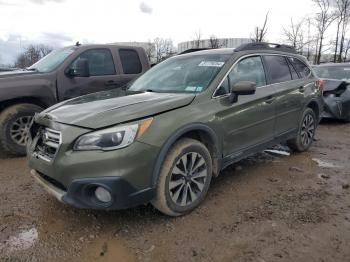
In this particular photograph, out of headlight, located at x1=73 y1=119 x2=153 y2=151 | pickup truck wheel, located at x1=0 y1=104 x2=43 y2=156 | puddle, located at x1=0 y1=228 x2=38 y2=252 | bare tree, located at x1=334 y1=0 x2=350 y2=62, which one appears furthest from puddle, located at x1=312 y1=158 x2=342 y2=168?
bare tree, located at x1=334 y1=0 x2=350 y2=62

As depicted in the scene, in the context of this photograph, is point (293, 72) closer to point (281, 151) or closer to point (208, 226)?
point (281, 151)

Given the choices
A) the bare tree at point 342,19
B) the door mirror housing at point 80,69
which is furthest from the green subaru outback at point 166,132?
the bare tree at point 342,19

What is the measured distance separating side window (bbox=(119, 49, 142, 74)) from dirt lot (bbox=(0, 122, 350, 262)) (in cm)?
304

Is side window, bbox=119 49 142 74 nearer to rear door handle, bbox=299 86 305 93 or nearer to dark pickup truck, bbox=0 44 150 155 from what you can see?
dark pickup truck, bbox=0 44 150 155

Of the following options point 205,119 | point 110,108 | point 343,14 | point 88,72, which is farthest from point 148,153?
point 343,14

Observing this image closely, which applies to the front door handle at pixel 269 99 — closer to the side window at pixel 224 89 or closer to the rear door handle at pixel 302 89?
the side window at pixel 224 89

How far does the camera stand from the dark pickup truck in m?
5.50

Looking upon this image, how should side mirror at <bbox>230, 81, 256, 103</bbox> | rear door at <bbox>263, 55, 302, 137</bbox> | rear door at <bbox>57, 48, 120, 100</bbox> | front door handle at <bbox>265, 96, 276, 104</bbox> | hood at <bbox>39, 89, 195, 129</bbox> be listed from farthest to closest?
rear door at <bbox>57, 48, 120, 100</bbox>
rear door at <bbox>263, 55, 302, 137</bbox>
front door handle at <bbox>265, 96, 276, 104</bbox>
side mirror at <bbox>230, 81, 256, 103</bbox>
hood at <bbox>39, 89, 195, 129</bbox>

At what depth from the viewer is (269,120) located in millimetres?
4582

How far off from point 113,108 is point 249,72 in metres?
1.97

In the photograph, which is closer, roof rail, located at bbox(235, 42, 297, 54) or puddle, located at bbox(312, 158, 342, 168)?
roof rail, located at bbox(235, 42, 297, 54)

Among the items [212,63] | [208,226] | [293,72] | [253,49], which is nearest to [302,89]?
[293,72]

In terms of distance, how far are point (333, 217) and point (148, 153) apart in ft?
6.46

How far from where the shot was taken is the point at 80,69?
595 cm
